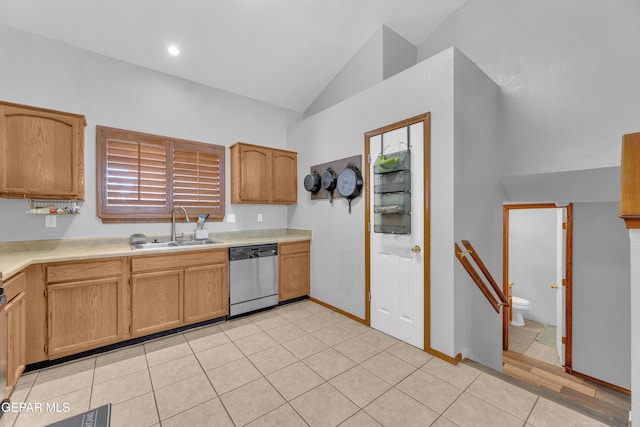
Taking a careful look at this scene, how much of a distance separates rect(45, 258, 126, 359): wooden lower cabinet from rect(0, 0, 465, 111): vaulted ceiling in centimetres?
236

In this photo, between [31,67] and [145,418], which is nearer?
[145,418]

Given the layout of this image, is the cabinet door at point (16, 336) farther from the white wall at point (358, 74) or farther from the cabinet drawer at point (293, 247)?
the white wall at point (358, 74)

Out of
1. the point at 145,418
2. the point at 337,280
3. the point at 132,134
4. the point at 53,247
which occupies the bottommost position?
the point at 145,418

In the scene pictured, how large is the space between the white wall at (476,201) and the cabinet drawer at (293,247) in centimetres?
197

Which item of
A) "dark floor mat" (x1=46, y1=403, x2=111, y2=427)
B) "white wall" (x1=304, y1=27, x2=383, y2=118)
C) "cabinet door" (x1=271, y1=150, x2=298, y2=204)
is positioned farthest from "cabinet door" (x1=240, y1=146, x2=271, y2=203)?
"dark floor mat" (x1=46, y1=403, x2=111, y2=427)

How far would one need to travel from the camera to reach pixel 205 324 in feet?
10.3

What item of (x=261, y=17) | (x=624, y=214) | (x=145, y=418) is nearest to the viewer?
(x=624, y=214)

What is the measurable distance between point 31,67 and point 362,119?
3.42 meters

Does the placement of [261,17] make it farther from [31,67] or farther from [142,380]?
[142,380]

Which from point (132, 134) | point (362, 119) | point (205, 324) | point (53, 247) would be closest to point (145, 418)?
point (205, 324)

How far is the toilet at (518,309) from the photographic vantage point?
15.6ft

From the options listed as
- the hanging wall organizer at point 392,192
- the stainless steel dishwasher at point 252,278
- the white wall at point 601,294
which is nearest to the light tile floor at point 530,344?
the white wall at point 601,294

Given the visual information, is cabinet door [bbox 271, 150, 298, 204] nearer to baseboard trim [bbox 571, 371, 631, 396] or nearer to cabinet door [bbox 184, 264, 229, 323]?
cabinet door [bbox 184, 264, 229, 323]

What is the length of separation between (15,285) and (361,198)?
3049mm
